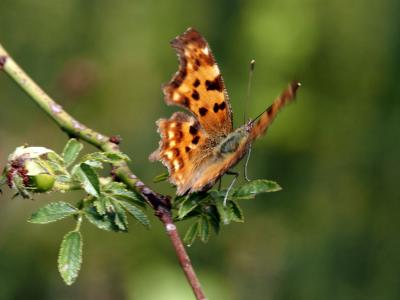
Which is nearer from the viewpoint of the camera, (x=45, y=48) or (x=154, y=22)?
(x=45, y=48)

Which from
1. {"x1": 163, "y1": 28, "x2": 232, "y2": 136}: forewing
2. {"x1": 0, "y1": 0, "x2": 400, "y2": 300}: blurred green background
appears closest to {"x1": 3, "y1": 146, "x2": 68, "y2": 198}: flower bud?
{"x1": 163, "y1": 28, "x2": 232, "y2": 136}: forewing

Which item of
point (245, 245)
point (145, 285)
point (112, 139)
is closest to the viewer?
point (112, 139)

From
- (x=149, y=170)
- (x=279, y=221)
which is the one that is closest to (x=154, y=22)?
(x=149, y=170)

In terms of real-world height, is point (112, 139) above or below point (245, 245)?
above

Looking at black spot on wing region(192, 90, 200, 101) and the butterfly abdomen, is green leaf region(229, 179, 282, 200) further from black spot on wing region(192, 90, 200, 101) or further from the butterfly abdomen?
black spot on wing region(192, 90, 200, 101)

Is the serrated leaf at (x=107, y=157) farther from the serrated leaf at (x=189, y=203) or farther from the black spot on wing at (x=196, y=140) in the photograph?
the black spot on wing at (x=196, y=140)

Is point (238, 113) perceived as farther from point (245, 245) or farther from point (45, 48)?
point (45, 48)

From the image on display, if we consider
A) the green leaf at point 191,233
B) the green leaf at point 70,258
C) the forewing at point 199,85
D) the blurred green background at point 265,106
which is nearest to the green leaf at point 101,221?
the green leaf at point 70,258

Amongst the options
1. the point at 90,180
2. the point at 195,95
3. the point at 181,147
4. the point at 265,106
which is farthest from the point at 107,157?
the point at 265,106

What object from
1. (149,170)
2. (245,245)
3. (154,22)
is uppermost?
(154,22)
